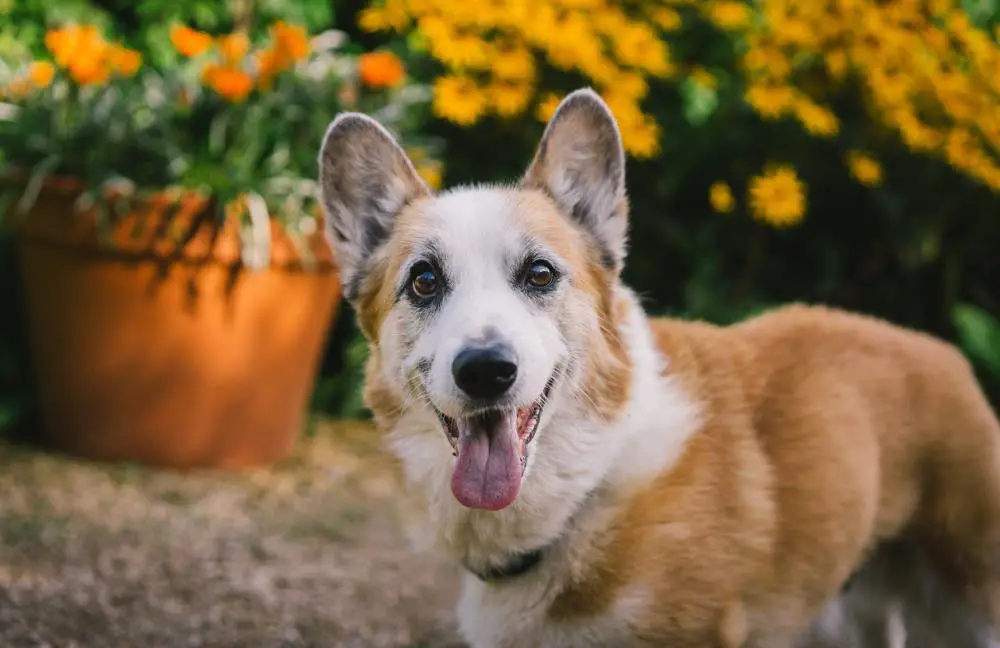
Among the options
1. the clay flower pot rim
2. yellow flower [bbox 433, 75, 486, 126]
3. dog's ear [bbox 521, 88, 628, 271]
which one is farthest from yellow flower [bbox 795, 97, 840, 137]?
the clay flower pot rim

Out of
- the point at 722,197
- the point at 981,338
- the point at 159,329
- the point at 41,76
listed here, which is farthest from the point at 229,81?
the point at 981,338

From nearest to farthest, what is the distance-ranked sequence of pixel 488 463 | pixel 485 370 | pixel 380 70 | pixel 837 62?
pixel 485 370
pixel 488 463
pixel 837 62
pixel 380 70

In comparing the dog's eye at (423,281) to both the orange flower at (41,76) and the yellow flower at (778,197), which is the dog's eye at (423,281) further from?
the orange flower at (41,76)

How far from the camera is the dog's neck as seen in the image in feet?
7.98

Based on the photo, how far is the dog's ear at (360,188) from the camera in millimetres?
2717

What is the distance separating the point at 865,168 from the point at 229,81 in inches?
111

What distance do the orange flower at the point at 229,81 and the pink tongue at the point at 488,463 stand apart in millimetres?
2684

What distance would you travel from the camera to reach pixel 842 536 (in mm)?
2580

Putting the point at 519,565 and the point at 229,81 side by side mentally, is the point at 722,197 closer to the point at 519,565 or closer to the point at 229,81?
the point at 229,81

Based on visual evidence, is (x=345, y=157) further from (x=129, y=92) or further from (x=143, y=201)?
(x=129, y=92)

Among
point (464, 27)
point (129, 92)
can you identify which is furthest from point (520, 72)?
point (129, 92)

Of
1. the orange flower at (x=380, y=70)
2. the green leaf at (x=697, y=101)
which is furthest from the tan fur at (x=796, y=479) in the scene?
the orange flower at (x=380, y=70)

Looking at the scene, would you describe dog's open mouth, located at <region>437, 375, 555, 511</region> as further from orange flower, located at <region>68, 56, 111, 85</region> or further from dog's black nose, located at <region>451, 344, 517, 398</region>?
orange flower, located at <region>68, 56, 111, 85</region>

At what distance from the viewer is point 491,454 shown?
7.59ft
